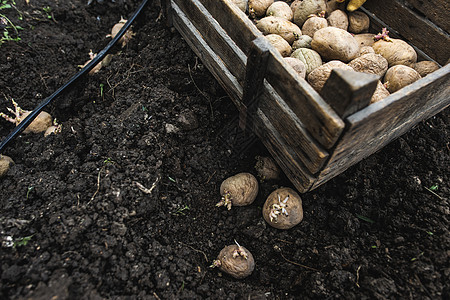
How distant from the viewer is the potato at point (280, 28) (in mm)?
3010

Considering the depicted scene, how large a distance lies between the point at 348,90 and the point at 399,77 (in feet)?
3.70

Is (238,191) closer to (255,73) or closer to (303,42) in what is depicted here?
(255,73)

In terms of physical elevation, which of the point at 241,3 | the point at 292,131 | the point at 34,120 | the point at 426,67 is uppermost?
the point at 34,120

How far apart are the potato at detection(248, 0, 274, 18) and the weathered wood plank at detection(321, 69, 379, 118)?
1760 mm

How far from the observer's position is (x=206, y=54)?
306 centimetres

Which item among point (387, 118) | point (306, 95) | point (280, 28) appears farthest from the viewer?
point (280, 28)

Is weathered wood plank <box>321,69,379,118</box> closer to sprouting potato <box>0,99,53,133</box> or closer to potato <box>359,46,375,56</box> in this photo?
potato <box>359,46,375,56</box>

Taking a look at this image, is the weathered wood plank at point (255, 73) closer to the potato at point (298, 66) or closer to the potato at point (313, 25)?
the potato at point (298, 66)

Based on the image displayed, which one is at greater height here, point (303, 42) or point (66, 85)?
point (66, 85)

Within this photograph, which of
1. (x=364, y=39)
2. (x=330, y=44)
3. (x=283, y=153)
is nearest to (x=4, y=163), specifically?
(x=283, y=153)

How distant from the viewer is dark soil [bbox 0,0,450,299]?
227 cm

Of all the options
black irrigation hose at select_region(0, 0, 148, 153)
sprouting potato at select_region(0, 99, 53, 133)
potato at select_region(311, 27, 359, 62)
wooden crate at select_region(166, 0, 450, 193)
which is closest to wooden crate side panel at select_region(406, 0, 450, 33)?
wooden crate at select_region(166, 0, 450, 193)

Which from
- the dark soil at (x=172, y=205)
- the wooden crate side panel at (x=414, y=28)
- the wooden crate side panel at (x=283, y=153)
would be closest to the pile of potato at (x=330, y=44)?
the wooden crate side panel at (x=414, y=28)

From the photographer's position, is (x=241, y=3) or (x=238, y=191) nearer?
(x=238, y=191)
